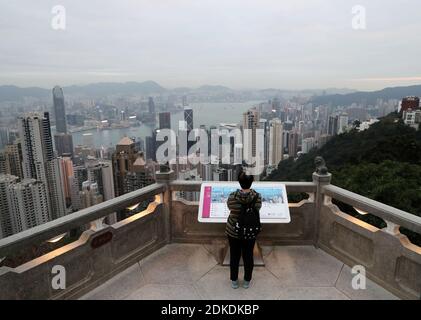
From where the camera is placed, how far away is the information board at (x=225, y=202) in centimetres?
395

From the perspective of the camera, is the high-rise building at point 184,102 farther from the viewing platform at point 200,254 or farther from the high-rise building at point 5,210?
the high-rise building at point 5,210

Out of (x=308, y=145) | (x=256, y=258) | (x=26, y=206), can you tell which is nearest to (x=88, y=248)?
(x=256, y=258)

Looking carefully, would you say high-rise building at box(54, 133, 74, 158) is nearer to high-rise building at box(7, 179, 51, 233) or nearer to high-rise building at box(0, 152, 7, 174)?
high-rise building at box(0, 152, 7, 174)

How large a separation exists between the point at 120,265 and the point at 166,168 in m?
1.61

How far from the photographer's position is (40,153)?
47.4ft

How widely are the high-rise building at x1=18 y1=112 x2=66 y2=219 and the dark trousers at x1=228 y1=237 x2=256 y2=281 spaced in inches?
493

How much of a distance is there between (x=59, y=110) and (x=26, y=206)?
4298 mm

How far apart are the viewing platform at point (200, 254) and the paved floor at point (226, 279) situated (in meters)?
0.01

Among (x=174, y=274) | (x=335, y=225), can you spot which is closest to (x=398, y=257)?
(x=335, y=225)

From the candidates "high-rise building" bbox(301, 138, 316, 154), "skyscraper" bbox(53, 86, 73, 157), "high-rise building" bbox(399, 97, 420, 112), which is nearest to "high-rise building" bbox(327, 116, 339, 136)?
"high-rise building" bbox(301, 138, 316, 154)

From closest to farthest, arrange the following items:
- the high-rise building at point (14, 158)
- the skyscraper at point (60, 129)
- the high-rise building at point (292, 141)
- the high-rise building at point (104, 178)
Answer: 1. the skyscraper at point (60, 129)
2. the high-rise building at point (104, 178)
3. the high-rise building at point (14, 158)
4. the high-rise building at point (292, 141)

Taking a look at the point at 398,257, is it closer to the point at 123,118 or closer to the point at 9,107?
the point at 123,118

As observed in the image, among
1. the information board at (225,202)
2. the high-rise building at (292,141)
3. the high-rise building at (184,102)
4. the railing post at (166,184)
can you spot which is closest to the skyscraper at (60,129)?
the high-rise building at (184,102)

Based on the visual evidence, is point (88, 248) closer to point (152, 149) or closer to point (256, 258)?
point (256, 258)
